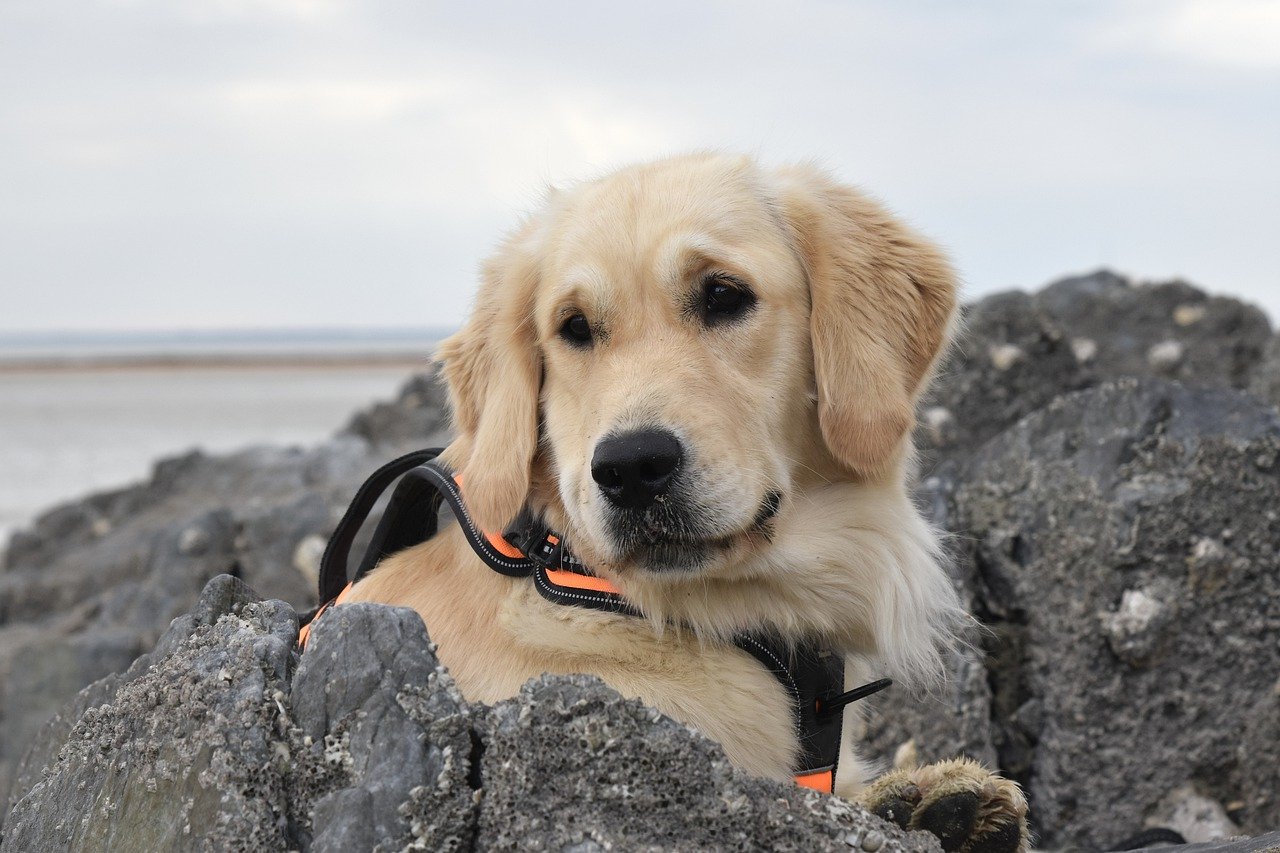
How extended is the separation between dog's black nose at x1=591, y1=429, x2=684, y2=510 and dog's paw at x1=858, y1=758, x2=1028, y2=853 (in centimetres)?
92

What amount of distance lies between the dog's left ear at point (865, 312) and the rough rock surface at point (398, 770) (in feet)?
4.23

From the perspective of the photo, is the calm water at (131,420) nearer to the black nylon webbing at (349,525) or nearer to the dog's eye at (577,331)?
the black nylon webbing at (349,525)

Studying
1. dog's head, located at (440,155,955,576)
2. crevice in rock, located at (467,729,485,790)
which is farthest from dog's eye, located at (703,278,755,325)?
crevice in rock, located at (467,729,485,790)

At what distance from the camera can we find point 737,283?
131 inches

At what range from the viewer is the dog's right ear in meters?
3.29

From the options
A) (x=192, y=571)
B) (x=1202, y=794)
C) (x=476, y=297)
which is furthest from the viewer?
(x=192, y=571)

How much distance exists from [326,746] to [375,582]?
118 cm

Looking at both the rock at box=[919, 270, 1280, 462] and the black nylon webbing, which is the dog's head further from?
the rock at box=[919, 270, 1280, 462]

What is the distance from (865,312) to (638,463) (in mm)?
984

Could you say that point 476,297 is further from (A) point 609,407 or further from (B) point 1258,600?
(B) point 1258,600

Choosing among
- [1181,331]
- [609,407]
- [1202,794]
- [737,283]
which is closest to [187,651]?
[609,407]

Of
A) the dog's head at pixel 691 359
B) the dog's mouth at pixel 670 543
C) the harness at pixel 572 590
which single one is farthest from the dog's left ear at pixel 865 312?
the harness at pixel 572 590

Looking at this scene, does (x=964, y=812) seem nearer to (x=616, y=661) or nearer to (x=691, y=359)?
(x=616, y=661)

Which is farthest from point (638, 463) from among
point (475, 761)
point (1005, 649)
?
point (1005, 649)
